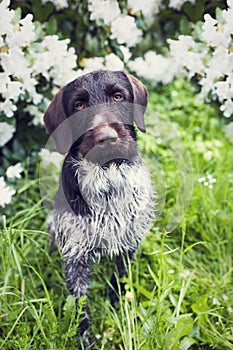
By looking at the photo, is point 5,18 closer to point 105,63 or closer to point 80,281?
point 105,63

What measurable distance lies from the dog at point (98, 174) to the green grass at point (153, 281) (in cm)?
15

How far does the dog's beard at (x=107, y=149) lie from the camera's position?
2.18 m

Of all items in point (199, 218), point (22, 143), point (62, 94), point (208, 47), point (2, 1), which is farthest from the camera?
point (22, 143)

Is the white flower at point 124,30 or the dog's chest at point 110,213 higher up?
the white flower at point 124,30

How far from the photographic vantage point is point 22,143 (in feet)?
12.0

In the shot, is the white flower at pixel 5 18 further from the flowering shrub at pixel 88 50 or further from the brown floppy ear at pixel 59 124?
the brown floppy ear at pixel 59 124

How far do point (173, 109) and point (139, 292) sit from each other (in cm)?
189

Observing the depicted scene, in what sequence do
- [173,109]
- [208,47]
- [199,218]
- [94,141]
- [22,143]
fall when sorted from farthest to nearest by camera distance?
[173,109] → [22,143] → [199,218] → [208,47] → [94,141]

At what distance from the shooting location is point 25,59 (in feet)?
9.54

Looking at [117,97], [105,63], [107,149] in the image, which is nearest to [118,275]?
[107,149]

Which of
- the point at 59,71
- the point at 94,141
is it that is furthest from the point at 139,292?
the point at 59,71

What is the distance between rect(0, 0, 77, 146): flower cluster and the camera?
2.76 meters

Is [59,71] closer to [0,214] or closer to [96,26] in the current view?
[96,26]

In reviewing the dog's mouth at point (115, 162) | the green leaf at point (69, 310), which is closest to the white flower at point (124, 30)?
the dog's mouth at point (115, 162)
